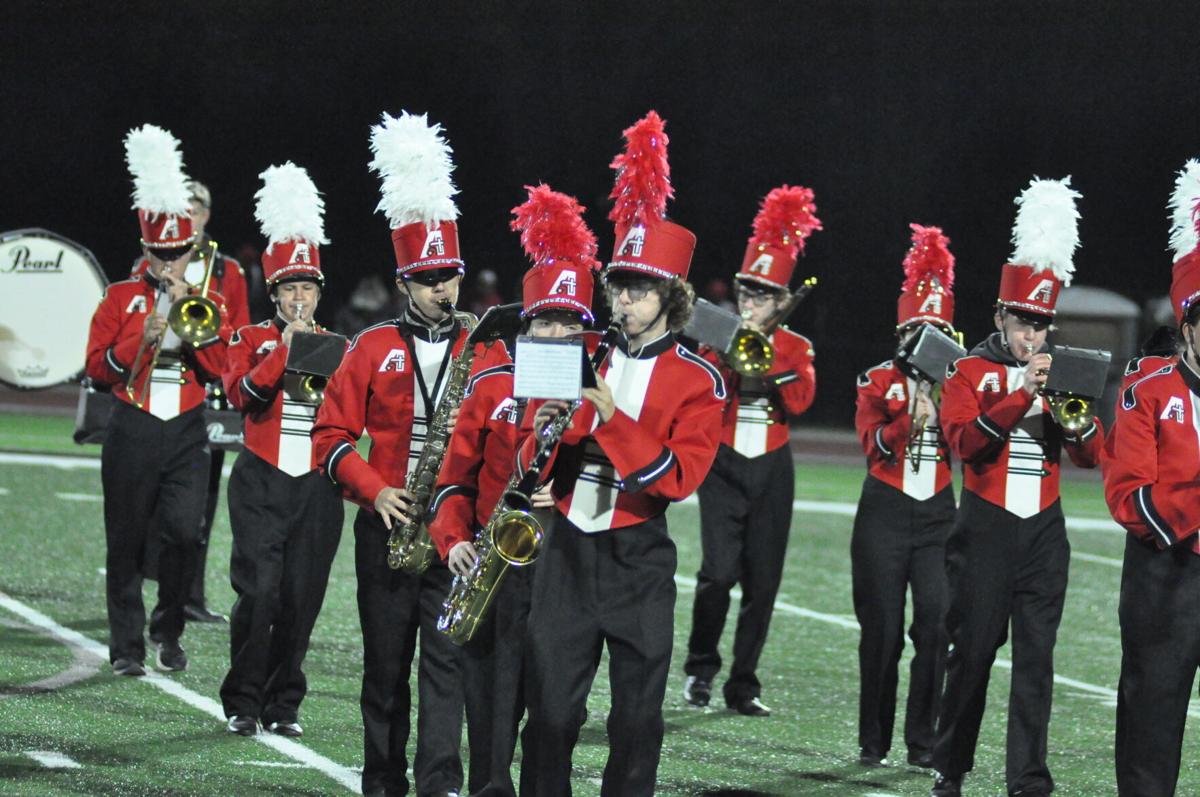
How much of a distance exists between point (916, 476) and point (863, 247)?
16.6 meters

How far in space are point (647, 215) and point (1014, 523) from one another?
2094mm

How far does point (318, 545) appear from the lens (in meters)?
6.94

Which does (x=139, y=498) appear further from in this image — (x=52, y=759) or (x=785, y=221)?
(x=785, y=221)

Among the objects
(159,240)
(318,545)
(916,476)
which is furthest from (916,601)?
(159,240)

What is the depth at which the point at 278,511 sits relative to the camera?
23.0 feet

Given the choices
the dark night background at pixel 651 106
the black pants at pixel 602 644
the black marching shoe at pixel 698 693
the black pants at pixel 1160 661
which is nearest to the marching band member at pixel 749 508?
the black marching shoe at pixel 698 693

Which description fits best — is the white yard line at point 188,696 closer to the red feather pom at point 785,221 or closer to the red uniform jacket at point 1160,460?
the red uniform jacket at point 1160,460

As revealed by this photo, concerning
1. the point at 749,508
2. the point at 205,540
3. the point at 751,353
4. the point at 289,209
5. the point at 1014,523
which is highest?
the point at 289,209

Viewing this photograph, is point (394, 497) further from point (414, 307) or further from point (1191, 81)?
point (1191, 81)

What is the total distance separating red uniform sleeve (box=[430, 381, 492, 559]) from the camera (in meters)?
5.18

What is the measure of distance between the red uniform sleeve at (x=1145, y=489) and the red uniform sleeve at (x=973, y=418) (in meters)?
0.83

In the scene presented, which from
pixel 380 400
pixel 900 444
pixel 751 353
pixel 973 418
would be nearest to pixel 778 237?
pixel 751 353

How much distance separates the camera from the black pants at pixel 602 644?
469 cm

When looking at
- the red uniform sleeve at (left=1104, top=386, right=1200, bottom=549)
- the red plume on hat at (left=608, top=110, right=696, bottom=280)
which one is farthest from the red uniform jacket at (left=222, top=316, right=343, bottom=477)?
the red uniform sleeve at (left=1104, top=386, right=1200, bottom=549)
